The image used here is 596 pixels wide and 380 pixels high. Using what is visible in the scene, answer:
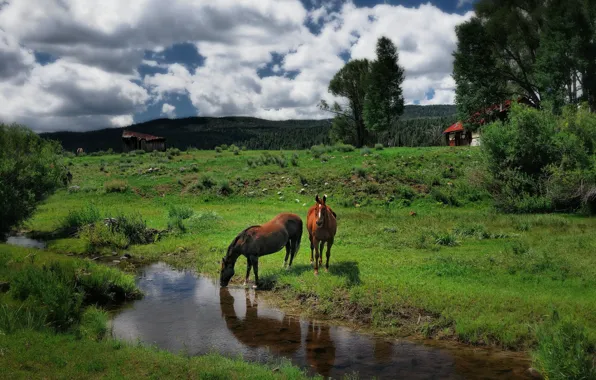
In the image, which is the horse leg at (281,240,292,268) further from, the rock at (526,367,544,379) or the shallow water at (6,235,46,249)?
the shallow water at (6,235,46,249)

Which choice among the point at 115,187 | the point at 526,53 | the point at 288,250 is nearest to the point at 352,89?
the point at 526,53

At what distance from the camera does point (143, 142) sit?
81.0 m

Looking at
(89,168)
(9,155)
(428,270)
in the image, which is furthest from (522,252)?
(89,168)

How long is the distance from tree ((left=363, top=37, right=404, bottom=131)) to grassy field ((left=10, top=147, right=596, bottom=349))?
2615cm

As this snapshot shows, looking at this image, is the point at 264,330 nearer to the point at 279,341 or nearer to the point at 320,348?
the point at 279,341

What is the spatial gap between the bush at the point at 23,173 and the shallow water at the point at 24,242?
768mm

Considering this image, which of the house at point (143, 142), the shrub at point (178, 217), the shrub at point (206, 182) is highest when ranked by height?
the house at point (143, 142)

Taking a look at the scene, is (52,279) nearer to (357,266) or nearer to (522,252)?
(357,266)

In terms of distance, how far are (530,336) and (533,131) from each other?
2384cm

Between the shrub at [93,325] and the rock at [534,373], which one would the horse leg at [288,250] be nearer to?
the shrub at [93,325]

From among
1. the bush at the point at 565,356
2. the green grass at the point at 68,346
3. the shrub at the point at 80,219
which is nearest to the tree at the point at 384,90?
the shrub at the point at 80,219

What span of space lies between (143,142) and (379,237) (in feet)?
230

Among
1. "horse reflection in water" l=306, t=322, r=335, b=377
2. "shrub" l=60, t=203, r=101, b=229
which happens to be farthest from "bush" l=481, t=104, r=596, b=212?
"shrub" l=60, t=203, r=101, b=229

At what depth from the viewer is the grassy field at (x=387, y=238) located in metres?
11.3
